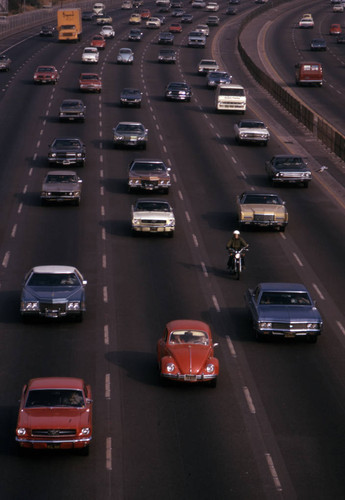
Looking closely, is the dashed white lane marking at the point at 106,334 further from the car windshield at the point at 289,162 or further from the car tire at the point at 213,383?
the car windshield at the point at 289,162

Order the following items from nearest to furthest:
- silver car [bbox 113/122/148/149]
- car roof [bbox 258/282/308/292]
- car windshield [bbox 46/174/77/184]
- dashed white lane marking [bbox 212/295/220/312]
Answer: car roof [bbox 258/282/308/292] → dashed white lane marking [bbox 212/295/220/312] → car windshield [bbox 46/174/77/184] → silver car [bbox 113/122/148/149]

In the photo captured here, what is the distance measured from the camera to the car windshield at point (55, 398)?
70.8 feet

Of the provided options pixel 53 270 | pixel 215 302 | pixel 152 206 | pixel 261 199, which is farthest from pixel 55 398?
pixel 261 199

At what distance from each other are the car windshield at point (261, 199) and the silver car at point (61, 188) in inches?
326

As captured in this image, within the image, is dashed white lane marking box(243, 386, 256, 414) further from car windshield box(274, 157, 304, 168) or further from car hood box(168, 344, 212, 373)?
car windshield box(274, 157, 304, 168)

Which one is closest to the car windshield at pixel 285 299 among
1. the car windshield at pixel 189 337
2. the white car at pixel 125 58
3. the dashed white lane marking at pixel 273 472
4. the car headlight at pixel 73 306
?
the car windshield at pixel 189 337

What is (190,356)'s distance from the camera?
84.3 feet

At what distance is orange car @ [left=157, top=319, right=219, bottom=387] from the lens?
2538 centimetres

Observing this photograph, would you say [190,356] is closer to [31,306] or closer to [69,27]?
[31,306]

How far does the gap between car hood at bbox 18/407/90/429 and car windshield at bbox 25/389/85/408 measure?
14cm

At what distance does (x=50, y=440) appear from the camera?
20.9m

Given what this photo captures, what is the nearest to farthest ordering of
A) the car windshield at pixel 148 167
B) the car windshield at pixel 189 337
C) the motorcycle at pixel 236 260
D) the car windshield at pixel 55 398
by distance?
1. the car windshield at pixel 55 398
2. the car windshield at pixel 189 337
3. the motorcycle at pixel 236 260
4. the car windshield at pixel 148 167

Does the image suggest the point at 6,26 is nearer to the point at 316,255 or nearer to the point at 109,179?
the point at 109,179

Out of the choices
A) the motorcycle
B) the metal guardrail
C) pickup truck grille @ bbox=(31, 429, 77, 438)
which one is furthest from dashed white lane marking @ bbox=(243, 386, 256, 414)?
the metal guardrail
